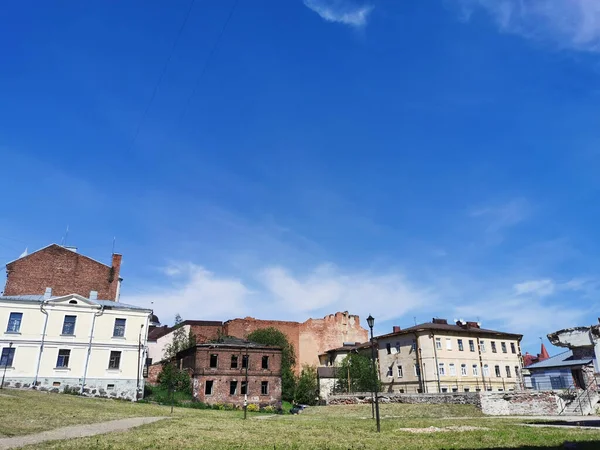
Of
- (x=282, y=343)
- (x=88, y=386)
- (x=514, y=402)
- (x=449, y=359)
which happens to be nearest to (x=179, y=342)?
(x=282, y=343)

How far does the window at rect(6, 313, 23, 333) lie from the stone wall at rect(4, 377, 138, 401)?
3.77 meters

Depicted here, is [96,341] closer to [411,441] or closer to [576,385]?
[411,441]

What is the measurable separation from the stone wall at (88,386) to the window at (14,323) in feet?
12.4

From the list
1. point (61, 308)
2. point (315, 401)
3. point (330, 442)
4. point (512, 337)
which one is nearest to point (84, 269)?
point (61, 308)

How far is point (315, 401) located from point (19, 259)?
3603 cm

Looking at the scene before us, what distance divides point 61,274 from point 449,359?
4214 centimetres

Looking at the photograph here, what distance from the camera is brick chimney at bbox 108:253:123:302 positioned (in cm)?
4591

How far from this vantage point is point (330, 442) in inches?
469

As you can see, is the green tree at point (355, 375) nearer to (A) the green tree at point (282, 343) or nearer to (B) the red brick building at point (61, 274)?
(A) the green tree at point (282, 343)

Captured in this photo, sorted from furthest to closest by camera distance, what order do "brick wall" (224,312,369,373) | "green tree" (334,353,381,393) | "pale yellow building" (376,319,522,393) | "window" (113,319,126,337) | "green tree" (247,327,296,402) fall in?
"brick wall" (224,312,369,373), "green tree" (247,327,296,402), "green tree" (334,353,381,393), "pale yellow building" (376,319,522,393), "window" (113,319,126,337)

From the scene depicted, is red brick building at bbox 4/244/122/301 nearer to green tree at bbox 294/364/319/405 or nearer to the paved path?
green tree at bbox 294/364/319/405

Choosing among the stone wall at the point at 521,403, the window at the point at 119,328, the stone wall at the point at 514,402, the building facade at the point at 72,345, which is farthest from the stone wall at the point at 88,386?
the stone wall at the point at 521,403

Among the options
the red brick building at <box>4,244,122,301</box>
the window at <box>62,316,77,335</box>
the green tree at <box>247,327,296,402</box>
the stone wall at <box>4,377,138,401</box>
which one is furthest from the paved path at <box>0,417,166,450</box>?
the green tree at <box>247,327,296,402</box>

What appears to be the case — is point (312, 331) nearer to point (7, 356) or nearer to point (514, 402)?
point (514, 402)
